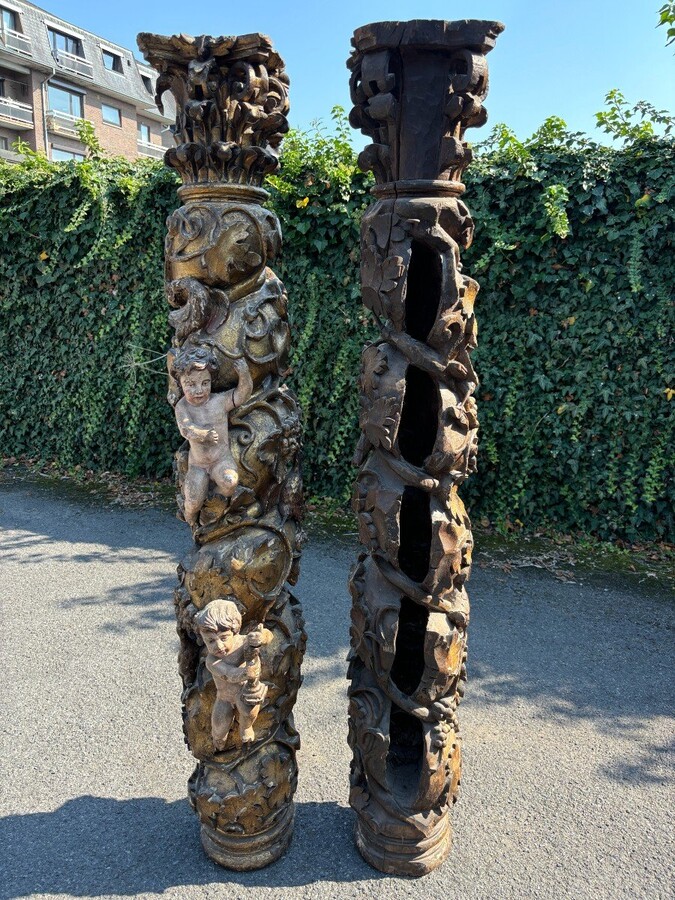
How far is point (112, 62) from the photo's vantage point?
920 inches

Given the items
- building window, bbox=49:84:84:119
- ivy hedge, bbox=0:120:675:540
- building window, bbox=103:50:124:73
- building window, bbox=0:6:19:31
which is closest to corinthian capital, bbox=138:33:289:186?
ivy hedge, bbox=0:120:675:540

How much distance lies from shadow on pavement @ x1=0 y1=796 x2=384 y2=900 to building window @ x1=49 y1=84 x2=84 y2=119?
23.7 metres

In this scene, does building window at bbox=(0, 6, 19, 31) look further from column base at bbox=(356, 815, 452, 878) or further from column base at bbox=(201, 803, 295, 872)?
column base at bbox=(356, 815, 452, 878)

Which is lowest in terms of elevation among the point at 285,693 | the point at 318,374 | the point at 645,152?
the point at 285,693

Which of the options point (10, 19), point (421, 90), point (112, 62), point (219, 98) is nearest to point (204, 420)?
point (219, 98)

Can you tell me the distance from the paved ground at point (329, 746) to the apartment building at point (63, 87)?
1711 cm

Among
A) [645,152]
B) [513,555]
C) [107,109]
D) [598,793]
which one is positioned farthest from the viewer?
[107,109]

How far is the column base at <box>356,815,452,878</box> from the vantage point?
7.45ft

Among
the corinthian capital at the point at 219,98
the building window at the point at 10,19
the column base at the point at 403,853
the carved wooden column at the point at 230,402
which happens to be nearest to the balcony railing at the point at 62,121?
the building window at the point at 10,19

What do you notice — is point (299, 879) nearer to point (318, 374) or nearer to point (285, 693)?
point (285, 693)

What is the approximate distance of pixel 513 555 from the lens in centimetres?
520

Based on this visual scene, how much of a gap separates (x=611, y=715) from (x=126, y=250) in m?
5.71

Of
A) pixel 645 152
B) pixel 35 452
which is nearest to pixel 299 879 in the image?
pixel 645 152

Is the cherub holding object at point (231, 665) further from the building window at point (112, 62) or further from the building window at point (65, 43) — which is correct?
the building window at point (112, 62)
